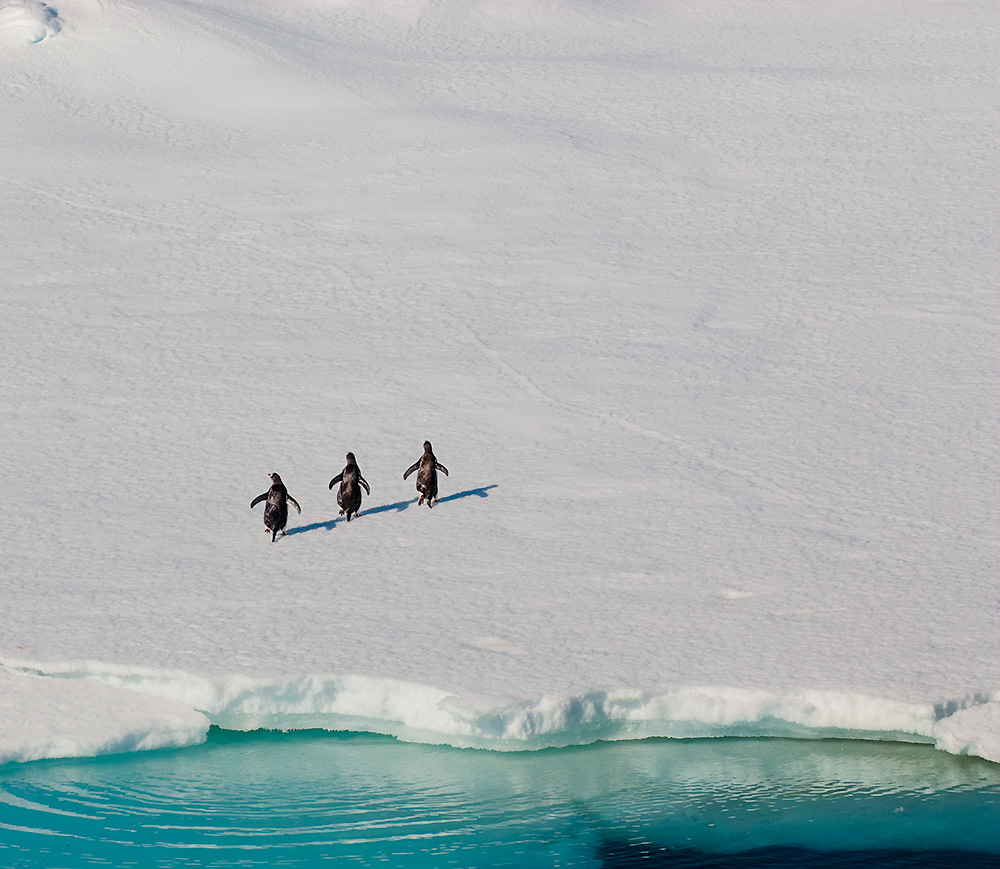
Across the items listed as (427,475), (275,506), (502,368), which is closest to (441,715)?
(275,506)

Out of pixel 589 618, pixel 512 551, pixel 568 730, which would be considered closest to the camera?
pixel 568 730

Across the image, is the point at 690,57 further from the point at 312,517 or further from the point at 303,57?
the point at 312,517

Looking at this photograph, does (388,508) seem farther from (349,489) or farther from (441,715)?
(441,715)

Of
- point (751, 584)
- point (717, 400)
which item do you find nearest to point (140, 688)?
point (751, 584)

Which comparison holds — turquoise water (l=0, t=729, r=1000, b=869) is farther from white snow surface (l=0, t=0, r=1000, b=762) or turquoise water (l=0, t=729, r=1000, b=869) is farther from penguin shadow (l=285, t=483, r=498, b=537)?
penguin shadow (l=285, t=483, r=498, b=537)

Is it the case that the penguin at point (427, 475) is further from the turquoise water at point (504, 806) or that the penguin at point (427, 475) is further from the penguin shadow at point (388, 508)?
the turquoise water at point (504, 806)

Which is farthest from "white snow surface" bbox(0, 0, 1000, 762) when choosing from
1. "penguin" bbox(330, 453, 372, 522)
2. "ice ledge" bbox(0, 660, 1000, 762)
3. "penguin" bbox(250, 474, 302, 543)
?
"penguin" bbox(330, 453, 372, 522)
